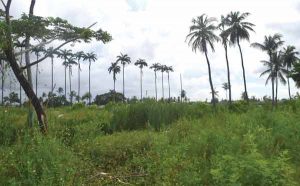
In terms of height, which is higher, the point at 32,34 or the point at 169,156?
the point at 32,34

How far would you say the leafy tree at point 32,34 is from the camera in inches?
523

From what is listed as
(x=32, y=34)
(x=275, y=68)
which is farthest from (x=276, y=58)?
(x=32, y=34)

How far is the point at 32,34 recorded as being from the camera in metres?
15.0

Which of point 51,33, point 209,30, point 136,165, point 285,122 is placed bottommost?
point 136,165

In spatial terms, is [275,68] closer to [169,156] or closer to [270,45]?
[270,45]

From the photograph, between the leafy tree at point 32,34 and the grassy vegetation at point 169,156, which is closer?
the grassy vegetation at point 169,156

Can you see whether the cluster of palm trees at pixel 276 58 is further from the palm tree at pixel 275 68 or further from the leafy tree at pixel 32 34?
the leafy tree at pixel 32 34

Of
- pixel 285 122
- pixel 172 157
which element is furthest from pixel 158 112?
pixel 172 157

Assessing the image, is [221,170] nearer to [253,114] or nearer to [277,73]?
[253,114]

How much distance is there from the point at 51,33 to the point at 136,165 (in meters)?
8.04

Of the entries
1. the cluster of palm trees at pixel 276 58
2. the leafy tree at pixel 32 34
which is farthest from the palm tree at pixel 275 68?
the leafy tree at pixel 32 34

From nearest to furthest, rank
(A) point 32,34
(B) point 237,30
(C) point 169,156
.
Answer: (C) point 169,156 → (A) point 32,34 → (B) point 237,30

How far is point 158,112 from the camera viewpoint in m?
15.7

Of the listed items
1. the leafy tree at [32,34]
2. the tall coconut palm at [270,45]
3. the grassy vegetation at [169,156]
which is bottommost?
the grassy vegetation at [169,156]
